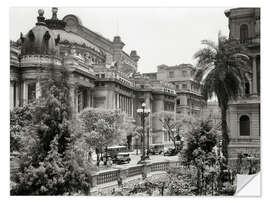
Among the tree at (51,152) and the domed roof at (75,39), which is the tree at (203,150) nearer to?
the tree at (51,152)

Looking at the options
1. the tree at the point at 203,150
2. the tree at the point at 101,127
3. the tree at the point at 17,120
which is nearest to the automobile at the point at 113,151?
the tree at the point at 101,127

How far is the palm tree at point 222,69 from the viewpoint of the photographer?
2352cm

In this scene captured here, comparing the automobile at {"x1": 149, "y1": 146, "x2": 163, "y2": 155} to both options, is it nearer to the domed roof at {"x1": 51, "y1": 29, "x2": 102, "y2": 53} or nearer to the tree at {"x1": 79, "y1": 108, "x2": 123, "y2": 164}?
the tree at {"x1": 79, "y1": 108, "x2": 123, "y2": 164}

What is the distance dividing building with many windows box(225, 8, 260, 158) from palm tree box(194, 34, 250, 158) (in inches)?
23.4

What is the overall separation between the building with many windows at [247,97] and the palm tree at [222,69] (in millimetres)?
594

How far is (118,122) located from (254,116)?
52.3 ft

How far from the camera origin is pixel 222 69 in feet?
77.4

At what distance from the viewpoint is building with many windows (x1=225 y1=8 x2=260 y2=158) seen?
74.5ft

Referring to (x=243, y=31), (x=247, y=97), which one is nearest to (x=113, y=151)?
(x=247, y=97)

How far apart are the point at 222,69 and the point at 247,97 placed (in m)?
5.28

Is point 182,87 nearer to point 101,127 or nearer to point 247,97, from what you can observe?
point 101,127

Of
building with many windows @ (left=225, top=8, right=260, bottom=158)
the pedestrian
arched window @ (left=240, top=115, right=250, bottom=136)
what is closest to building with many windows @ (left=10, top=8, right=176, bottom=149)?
building with many windows @ (left=225, top=8, right=260, bottom=158)
